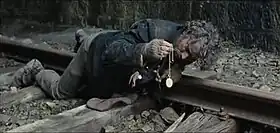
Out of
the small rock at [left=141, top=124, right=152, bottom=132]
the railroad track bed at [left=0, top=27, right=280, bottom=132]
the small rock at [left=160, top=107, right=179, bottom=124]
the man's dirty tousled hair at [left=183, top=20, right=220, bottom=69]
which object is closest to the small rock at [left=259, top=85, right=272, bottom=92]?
the railroad track bed at [left=0, top=27, right=280, bottom=132]

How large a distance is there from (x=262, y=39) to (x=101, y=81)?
8.80 ft

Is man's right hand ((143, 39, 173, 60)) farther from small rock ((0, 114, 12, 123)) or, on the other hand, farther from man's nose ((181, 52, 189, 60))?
small rock ((0, 114, 12, 123))

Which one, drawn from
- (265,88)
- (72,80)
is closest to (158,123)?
(72,80)

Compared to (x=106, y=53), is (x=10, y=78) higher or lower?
lower

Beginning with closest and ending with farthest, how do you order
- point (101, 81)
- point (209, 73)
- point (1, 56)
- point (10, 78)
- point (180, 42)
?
point (180, 42), point (101, 81), point (209, 73), point (10, 78), point (1, 56)

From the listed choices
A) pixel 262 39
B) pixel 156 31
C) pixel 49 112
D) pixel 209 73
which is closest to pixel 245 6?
pixel 262 39

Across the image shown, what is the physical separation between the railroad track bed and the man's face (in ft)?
1.44

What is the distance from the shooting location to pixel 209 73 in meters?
4.93

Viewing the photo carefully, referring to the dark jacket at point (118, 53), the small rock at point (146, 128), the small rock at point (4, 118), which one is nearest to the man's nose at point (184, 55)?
the dark jacket at point (118, 53)

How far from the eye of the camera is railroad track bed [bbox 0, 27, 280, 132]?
381 cm

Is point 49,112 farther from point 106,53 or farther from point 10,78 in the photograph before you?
point 10,78

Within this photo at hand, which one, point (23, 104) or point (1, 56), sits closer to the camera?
point (23, 104)

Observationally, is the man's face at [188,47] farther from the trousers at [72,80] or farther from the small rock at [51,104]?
the small rock at [51,104]

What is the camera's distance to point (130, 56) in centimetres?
379
